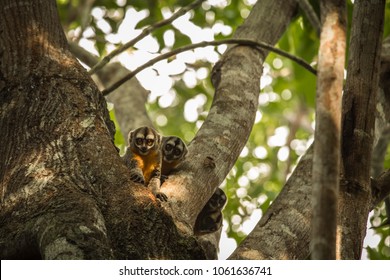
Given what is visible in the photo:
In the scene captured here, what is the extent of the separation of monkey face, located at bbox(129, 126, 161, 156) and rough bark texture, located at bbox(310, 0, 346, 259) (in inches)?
127

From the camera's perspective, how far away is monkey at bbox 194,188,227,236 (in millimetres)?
6211

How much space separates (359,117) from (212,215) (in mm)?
2572

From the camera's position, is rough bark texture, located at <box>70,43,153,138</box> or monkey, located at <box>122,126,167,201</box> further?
rough bark texture, located at <box>70,43,153,138</box>

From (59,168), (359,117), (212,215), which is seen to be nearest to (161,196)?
(59,168)

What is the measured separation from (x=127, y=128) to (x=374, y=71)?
10.5 feet

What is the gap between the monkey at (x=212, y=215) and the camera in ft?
20.4

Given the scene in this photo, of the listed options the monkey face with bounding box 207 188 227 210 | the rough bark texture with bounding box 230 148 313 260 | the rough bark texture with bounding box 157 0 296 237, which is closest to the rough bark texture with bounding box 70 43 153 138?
the monkey face with bounding box 207 188 227 210

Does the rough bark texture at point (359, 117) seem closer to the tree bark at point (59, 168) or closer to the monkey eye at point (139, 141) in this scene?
the tree bark at point (59, 168)

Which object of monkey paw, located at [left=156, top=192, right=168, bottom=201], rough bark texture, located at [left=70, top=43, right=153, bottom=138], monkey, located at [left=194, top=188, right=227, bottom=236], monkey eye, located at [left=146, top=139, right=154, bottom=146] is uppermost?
rough bark texture, located at [left=70, top=43, right=153, bottom=138]

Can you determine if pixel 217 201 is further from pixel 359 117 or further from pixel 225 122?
pixel 359 117

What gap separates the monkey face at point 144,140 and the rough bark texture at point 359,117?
2.34 meters

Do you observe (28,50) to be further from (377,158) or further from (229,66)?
(377,158)

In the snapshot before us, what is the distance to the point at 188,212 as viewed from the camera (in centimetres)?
412

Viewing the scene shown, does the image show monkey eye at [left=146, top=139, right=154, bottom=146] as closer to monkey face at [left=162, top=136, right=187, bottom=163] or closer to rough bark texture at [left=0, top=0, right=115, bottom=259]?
monkey face at [left=162, top=136, right=187, bottom=163]
